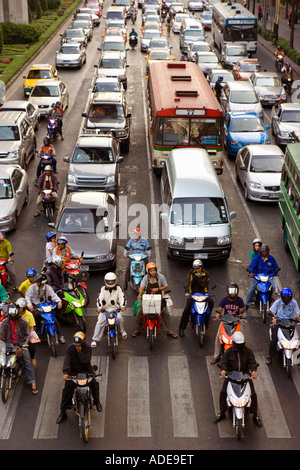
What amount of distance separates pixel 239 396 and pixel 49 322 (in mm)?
4019

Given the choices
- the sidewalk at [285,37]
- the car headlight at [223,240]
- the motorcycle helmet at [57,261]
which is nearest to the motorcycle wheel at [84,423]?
the motorcycle helmet at [57,261]

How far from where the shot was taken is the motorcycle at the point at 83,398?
35.2 feet

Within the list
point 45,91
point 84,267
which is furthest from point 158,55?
point 84,267

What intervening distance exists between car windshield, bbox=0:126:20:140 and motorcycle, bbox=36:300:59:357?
12290 mm

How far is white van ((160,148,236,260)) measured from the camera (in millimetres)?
17047

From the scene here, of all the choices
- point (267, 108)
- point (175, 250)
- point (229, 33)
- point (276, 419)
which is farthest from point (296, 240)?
point (229, 33)

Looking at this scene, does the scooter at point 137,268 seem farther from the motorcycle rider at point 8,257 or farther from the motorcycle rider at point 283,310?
the motorcycle rider at point 283,310

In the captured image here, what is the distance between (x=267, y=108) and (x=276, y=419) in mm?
25880

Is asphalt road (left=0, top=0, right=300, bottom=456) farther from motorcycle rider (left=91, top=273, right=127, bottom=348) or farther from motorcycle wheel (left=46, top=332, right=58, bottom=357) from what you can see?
motorcycle rider (left=91, top=273, right=127, bottom=348)

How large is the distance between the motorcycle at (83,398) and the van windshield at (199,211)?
7098 millimetres

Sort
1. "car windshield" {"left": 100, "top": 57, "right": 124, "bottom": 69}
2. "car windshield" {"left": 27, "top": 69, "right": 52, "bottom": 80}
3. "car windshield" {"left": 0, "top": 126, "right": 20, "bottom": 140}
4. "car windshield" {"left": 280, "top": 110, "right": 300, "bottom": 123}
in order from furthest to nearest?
1. "car windshield" {"left": 100, "top": 57, "right": 124, "bottom": 69}
2. "car windshield" {"left": 27, "top": 69, "right": 52, "bottom": 80}
3. "car windshield" {"left": 280, "top": 110, "right": 300, "bottom": 123}
4. "car windshield" {"left": 0, "top": 126, "right": 20, "bottom": 140}

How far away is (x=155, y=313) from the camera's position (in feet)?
43.9

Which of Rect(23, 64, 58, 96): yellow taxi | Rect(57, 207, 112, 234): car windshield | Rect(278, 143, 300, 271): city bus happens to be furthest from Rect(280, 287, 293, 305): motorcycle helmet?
Rect(23, 64, 58, 96): yellow taxi

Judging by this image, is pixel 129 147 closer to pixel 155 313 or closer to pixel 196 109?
pixel 196 109
